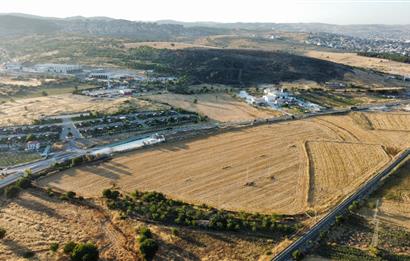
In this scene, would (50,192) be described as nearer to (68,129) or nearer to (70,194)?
(70,194)

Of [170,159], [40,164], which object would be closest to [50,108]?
[40,164]

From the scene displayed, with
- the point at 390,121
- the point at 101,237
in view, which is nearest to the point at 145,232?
the point at 101,237

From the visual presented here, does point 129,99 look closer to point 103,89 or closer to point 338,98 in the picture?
point 103,89

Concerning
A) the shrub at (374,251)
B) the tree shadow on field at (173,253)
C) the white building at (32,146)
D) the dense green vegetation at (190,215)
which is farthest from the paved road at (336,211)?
the white building at (32,146)

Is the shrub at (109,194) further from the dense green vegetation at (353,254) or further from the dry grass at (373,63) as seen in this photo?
the dry grass at (373,63)

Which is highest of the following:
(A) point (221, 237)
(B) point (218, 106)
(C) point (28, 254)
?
(B) point (218, 106)

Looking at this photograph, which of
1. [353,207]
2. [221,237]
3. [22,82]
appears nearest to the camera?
[221,237]

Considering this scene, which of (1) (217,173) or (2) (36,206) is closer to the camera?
(2) (36,206)

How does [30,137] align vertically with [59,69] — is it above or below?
below
